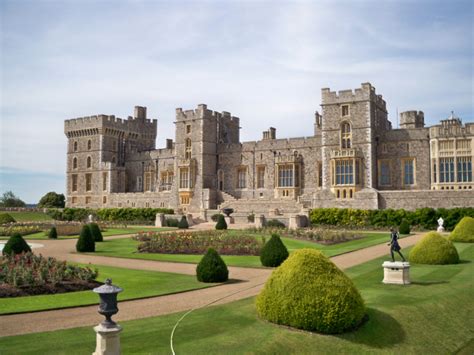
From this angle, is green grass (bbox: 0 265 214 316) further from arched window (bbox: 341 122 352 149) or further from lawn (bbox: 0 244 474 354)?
arched window (bbox: 341 122 352 149)

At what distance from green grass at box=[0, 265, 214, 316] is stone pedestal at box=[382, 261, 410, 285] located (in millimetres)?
5612

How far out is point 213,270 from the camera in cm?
1530

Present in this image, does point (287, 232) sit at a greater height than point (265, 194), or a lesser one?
lesser

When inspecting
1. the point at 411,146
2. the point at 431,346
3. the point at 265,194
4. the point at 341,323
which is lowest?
the point at 431,346

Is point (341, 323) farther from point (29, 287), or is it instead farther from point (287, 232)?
point (287, 232)

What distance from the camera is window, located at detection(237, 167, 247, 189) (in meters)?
54.7

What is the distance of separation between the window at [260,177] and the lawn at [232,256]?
2273 centimetres

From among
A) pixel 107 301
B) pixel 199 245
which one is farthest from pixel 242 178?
pixel 107 301

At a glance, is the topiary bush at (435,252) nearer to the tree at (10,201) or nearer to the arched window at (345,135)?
the arched window at (345,135)

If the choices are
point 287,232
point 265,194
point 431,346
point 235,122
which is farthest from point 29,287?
point 235,122

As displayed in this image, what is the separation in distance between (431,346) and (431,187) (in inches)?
1331

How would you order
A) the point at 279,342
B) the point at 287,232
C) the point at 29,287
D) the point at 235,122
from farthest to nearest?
the point at 235,122, the point at 287,232, the point at 29,287, the point at 279,342

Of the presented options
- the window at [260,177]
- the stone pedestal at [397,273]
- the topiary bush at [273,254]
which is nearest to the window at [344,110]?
the window at [260,177]

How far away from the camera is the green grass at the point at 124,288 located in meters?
12.1
